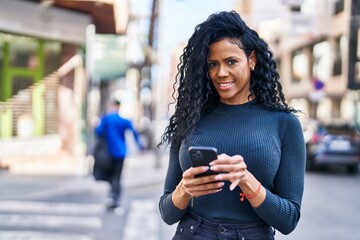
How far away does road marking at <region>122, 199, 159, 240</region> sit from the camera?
7.30m

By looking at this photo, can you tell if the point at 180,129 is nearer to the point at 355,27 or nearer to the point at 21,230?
the point at 21,230

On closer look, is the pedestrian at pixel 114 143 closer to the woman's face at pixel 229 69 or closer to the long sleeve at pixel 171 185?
the long sleeve at pixel 171 185

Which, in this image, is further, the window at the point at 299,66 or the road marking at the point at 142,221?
the window at the point at 299,66

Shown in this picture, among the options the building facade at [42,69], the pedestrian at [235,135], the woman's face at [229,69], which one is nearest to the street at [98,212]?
the building facade at [42,69]

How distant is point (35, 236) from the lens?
7.12 m

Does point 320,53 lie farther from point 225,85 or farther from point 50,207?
point 225,85

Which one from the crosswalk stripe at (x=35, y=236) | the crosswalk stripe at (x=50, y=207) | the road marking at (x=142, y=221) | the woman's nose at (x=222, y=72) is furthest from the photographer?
the crosswalk stripe at (x=50, y=207)

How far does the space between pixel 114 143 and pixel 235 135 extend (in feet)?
22.9

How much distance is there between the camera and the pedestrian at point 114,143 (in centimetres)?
906

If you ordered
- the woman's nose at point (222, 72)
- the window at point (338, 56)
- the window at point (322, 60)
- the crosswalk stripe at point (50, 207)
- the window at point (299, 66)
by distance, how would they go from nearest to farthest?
1. the woman's nose at point (222, 72)
2. the crosswalk stripe at point (50, 207)
3. the window at point (338, 56)
4. the window at point (322, 60)
5. the window at point (299, 66)

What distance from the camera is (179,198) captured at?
85.0 inches

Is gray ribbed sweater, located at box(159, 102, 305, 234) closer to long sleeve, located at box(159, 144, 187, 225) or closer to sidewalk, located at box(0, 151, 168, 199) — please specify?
long sleeve, located at box(159, 144, 187, 225)

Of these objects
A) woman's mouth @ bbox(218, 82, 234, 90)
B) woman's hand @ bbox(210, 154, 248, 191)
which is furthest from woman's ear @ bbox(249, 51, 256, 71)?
woman's hand @ bbox(210, 154, 248, 191)

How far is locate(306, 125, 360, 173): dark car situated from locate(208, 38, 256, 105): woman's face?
14.7 meters
